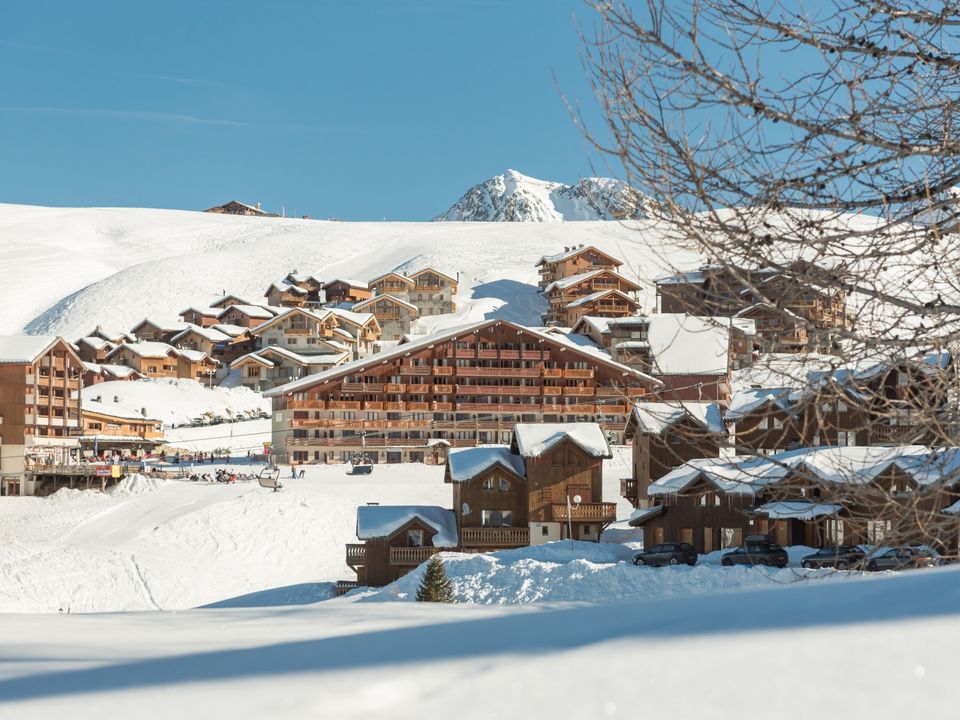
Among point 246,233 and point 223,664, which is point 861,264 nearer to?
point 223,664

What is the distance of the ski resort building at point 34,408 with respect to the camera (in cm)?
5834

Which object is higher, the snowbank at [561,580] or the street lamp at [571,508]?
the street lamp at [571,508]

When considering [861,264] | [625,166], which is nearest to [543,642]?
[625,166]

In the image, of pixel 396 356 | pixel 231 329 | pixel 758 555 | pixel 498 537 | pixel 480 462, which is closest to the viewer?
pixel 758 555

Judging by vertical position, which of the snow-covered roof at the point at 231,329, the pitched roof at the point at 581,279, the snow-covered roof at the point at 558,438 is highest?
the pitched roof at the point at 581,279

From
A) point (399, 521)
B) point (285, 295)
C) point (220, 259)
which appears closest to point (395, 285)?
point (285, 295)

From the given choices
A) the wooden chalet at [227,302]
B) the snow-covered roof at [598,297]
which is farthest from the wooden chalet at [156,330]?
the snow-covered roof at [598,297]

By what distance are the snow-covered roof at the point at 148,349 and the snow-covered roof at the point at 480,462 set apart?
63633 mm

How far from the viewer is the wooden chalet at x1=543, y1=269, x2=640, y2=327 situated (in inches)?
4114

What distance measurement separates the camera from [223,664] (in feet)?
11.8

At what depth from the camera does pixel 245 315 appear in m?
110

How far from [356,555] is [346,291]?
85408mm

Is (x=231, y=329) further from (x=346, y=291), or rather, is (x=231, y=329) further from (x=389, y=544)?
(x=389, y=544)

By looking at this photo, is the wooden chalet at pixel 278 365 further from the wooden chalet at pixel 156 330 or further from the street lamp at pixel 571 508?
the street lamp at pixel 571 508
